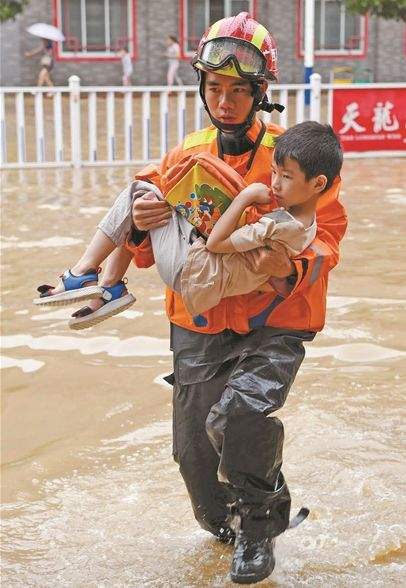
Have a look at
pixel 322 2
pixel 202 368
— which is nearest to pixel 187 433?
pixel 202 368

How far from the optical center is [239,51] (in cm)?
315

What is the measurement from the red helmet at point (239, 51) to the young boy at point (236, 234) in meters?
0.26

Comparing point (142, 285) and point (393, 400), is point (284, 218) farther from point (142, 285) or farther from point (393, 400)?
point (142, 285)

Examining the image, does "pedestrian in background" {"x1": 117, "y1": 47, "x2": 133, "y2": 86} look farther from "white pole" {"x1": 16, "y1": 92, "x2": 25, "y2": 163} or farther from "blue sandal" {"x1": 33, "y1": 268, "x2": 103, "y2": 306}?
"blue sandal" {"x1": 33, "y1": 268, "x2": 103, "y2": 306}

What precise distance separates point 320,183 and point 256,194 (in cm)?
19

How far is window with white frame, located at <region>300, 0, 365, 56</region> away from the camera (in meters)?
29.0

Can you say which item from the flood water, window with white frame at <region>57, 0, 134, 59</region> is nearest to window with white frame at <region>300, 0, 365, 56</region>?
window with white frame at <region>57, 0, 134, 59</region>

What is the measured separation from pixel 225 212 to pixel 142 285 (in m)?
4.69

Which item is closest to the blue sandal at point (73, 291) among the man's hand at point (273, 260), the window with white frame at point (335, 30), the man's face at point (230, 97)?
the man's hand at point (273, 260)

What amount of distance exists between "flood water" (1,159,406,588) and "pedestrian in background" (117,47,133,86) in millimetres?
20167

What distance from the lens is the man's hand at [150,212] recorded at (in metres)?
3.24

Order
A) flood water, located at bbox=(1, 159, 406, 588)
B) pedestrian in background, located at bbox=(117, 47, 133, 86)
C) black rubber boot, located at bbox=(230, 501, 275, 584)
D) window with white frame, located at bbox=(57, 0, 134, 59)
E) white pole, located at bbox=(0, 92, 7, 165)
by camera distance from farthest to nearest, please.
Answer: window with white frame, located at bbox=(57, 0, 134, 59) → pedestrian in background, located at bbox=(117, 47, 133, 86) → white pole, located at bbox=(0, 92, 7, 165) → flood water, located at bbox=(1, 159, 406, 588) → black rubber boot, located at bbox=(230, 501, 275, 584)

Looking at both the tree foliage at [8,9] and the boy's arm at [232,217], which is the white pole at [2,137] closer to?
the tree foliage at [8,9]

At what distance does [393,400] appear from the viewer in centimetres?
536
